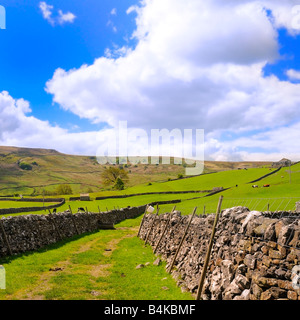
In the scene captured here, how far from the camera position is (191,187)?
78688 mm

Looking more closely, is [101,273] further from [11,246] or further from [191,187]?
[191,187]

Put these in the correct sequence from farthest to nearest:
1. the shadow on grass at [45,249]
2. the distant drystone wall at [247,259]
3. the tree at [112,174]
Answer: the tree at [112,174]
the shadow on grass at [45,249]
the distant drystone wall at [247,259]

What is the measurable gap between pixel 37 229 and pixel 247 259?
16672mm

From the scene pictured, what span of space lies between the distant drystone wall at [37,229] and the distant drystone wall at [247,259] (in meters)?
10.7

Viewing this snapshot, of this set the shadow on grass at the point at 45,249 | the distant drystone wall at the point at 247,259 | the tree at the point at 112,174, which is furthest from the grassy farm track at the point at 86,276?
the tree at the point at 112,174

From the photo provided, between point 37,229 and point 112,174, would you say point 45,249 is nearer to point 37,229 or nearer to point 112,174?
point 37,229

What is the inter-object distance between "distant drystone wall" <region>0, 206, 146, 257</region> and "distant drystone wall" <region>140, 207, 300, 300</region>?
10750 millimetres

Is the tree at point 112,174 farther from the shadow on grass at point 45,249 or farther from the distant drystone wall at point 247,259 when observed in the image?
the distant drystone wall at point 247,259

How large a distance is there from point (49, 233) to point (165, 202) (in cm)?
3502

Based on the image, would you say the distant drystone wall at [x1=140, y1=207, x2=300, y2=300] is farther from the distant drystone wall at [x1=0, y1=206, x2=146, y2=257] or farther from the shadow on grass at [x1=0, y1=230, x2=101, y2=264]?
the distant drystone wall at [x1=0, y1=206, x2=146, y2=257]

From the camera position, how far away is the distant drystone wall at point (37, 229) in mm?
17281

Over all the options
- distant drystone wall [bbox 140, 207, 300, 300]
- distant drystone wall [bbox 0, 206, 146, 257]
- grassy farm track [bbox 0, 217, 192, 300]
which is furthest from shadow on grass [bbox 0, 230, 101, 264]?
distant drystone wall [bbox 140, 207, 300, 300]

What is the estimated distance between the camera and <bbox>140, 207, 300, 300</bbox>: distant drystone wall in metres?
6.97

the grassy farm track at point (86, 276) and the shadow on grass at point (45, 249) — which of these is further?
the shadow on grass at point (45, 249)
